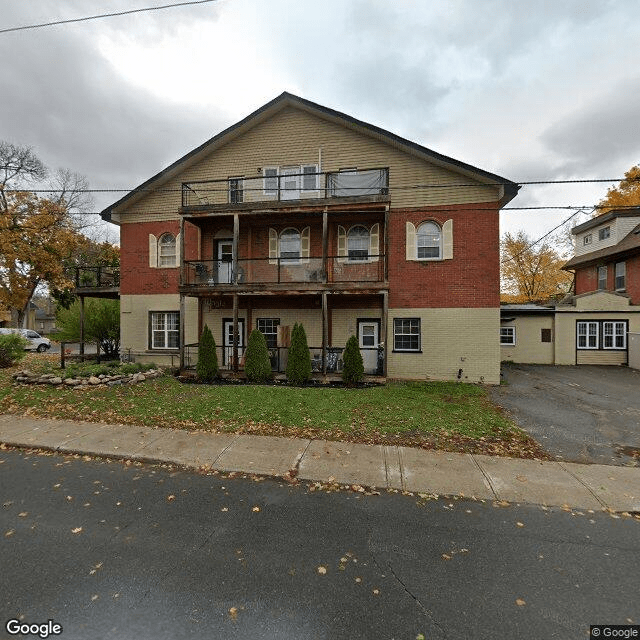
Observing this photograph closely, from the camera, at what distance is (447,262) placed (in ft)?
39.3

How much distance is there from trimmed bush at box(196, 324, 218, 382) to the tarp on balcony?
7030mm

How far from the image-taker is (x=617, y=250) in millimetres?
19109

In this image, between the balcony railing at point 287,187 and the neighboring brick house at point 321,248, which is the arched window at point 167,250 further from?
the balcony railing at point 287,187

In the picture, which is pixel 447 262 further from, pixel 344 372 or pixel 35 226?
pixel 35 226

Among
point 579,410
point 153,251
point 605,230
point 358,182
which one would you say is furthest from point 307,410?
point 605,230

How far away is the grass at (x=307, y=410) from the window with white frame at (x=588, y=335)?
9826mm

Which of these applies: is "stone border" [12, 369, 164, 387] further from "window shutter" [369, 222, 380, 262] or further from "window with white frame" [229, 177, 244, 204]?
"window shutter" [369, 222, 380, 262]

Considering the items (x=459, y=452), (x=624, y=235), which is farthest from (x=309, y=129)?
(x=624, y=235)

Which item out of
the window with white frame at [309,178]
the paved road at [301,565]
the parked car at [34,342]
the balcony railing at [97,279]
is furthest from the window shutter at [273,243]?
the parked car at [34,342]

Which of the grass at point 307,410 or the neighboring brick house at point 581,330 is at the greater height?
the neighboring brick house at point 581,330

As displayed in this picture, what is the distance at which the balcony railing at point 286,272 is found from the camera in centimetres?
1185

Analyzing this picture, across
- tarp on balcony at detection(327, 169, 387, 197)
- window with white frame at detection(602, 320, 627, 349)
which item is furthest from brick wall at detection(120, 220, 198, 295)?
window with white frame at detection(602, 320, 627, 349)

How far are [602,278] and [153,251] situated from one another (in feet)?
86.8

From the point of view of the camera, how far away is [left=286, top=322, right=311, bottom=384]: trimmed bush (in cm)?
1096
